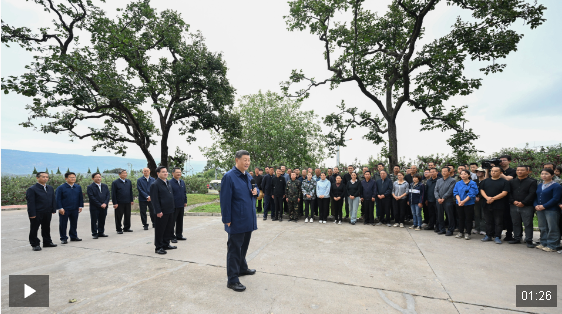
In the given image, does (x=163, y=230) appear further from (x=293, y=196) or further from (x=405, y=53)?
(x=405, y=53)

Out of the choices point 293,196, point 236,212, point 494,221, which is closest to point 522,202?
point 494,221

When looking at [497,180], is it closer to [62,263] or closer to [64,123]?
[62,263]

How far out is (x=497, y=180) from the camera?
254 inches

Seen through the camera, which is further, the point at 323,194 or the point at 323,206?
the point at 323,206

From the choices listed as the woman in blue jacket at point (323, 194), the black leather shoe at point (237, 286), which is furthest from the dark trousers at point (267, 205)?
the black leather shoe at point (237, 286)

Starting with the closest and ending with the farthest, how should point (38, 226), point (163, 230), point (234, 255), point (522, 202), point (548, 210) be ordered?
point (234, 255), point (163, 230), point (548, 210), point (522, 202), point (38, 226)

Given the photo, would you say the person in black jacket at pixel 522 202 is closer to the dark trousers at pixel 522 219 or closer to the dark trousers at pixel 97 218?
the dark trousers at pixel 522 219

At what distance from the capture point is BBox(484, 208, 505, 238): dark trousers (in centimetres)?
637

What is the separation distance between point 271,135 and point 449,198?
1458 centimetres

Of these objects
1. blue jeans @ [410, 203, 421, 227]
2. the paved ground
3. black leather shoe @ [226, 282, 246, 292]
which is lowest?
the paved ground

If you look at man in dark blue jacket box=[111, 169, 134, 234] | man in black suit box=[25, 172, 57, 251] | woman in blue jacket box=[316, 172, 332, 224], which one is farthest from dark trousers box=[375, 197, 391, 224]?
man in black suit box=[25, 172, 57, 251]

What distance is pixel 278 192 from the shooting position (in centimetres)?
956

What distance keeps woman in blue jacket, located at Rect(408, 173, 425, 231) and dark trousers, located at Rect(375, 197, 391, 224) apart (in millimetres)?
740

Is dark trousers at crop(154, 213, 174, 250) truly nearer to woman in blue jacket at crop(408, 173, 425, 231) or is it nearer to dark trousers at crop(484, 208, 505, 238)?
woman in blue jacket at crop(408, 173, 425, 231)
